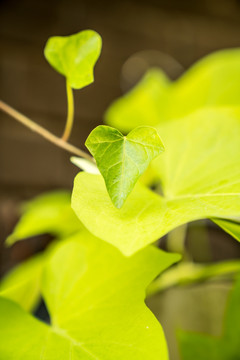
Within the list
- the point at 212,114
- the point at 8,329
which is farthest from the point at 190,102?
the point at 8,329

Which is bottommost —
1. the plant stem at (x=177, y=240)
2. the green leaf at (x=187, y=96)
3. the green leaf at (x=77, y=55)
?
the plant stem at (x=177, y=240)

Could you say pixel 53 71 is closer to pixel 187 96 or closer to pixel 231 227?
A: pixel 187 96

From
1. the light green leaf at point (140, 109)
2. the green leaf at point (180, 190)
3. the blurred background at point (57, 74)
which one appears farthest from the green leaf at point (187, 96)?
the blurred background at point (57, 74)

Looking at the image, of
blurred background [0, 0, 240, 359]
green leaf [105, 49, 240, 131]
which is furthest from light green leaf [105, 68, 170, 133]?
blurred background [0, 0, 240, 359]

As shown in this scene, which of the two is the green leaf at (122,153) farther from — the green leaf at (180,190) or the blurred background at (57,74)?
the blurred background at (57,74)

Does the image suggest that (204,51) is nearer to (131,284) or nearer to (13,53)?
(13,53)

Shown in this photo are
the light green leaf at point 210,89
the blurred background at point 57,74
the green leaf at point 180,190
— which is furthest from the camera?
the blurred background at point 57,74
